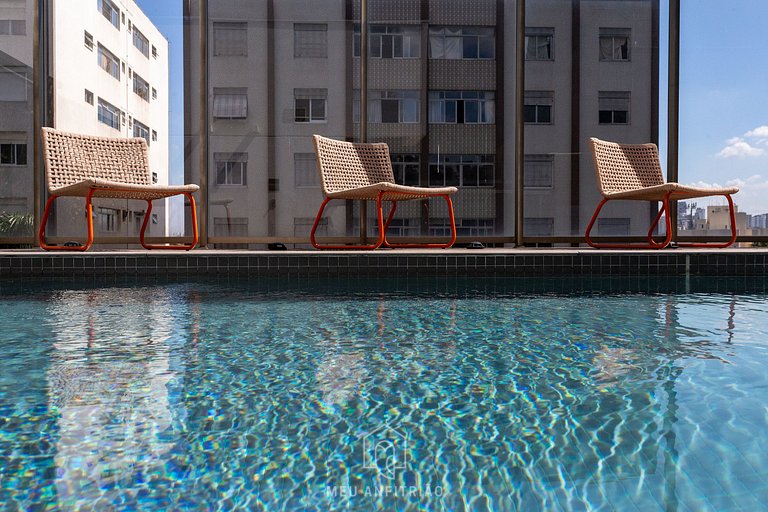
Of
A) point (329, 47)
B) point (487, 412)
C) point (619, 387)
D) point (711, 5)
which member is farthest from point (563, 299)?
point (711, 5)

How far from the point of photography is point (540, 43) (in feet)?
18.1

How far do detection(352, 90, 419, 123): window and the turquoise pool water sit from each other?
347 cm

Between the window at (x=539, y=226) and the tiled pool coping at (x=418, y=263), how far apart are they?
4.06 ft

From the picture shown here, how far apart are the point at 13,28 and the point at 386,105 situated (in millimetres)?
3118

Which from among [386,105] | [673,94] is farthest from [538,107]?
[386,105]

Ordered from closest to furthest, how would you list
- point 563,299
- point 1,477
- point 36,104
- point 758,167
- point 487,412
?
point 1,477
point 487,412
point 563,299
point 36,104
point 758,167

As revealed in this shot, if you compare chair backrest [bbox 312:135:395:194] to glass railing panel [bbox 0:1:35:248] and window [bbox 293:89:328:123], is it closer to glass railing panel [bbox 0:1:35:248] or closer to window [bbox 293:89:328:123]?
window [bbox 293:89:328:123]

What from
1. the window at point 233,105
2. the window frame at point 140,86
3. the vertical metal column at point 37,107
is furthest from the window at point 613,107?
the vertical metal column at point 37,107

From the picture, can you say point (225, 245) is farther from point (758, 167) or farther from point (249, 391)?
point (758, 167)

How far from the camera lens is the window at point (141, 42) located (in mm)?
5422

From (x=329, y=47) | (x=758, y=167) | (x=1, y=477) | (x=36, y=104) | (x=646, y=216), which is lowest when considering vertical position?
(x=1, y=477)

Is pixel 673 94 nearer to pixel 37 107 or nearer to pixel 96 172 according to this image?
pixel 96 172

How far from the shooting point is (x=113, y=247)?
525 centimetres

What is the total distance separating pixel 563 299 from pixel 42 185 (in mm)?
4309
